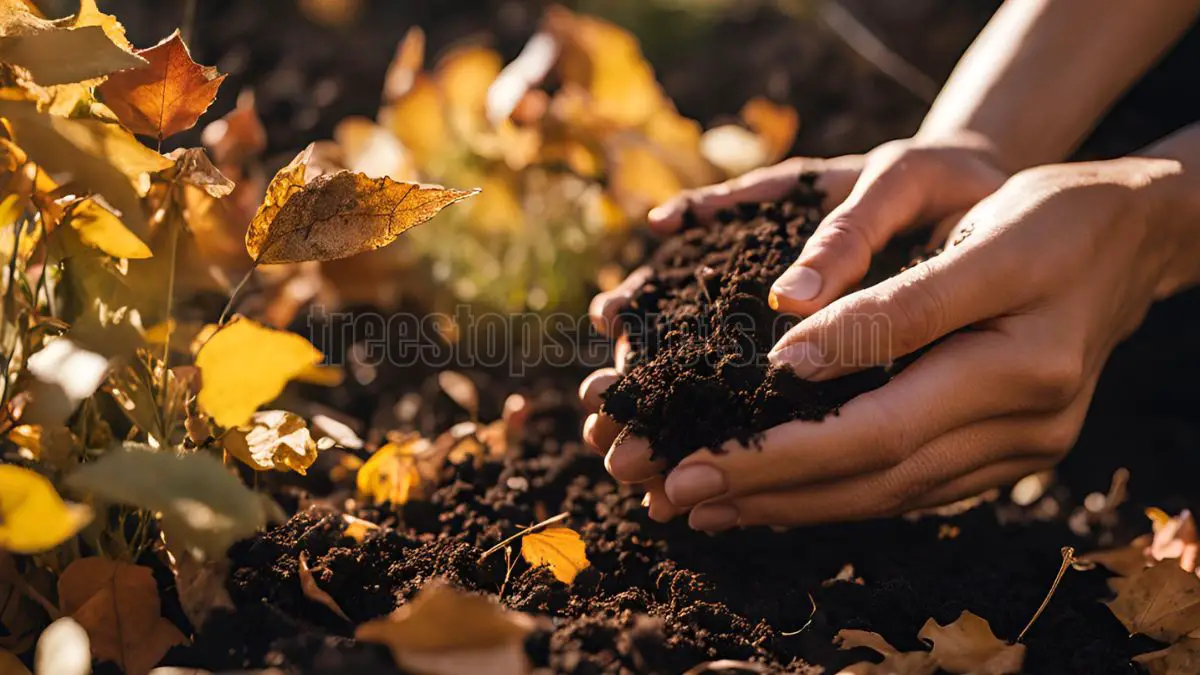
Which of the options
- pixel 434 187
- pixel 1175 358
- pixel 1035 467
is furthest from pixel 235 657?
pixel 1175 358

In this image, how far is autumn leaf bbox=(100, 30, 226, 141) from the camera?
0.78 meters

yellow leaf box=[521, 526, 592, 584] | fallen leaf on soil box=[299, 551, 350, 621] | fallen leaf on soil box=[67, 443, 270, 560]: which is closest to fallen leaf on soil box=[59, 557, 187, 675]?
fallen leaf on soil box=[299, 551, 350, 621]

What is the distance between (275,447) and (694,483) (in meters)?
0.40

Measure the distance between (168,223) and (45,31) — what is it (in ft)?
0.85

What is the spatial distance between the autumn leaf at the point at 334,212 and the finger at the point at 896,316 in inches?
15.0

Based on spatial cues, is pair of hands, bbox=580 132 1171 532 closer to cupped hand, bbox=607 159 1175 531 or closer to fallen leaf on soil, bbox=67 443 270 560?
cupped hand, bbox=607 159 1175 531

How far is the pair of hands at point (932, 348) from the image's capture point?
0.92 m

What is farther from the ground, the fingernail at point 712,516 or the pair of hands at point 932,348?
the pair of hands at point 932,348

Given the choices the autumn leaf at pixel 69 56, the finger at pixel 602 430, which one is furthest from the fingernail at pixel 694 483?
the autumn leaf at pixel 69 56

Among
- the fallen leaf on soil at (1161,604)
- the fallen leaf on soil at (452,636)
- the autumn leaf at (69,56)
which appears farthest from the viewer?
the fallen leaf on soil at (1161,604)

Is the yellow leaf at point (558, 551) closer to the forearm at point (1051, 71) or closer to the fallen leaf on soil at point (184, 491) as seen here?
the fallen leaf on soil at point (184, 491)

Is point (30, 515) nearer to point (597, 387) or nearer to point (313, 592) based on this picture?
point (313, 592)

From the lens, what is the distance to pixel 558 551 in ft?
2.96

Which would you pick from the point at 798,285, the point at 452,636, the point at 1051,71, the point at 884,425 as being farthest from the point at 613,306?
the point at 1051,71
